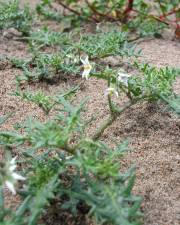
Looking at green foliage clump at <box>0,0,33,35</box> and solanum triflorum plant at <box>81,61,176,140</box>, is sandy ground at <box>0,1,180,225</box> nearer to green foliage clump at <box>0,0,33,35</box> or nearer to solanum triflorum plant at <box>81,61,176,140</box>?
solanum triflorum plant at <box>81,61,176,140</box>

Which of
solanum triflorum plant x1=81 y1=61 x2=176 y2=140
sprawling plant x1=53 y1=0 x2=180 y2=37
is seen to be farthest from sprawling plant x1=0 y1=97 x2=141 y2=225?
sprawling plant x1=53 y1=0 x2=180 y2=37

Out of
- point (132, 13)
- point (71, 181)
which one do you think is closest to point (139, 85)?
point (71, 181)

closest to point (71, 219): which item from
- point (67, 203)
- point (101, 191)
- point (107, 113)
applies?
point (67, 203)

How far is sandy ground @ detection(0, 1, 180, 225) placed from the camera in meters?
1.77

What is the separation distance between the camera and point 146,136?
2.11 m

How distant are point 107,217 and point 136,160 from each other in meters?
0.50

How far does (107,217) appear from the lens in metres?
1.50

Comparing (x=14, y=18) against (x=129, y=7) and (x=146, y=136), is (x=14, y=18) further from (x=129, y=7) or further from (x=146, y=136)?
(x=146, y=136)

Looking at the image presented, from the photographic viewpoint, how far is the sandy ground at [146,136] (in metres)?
1.77

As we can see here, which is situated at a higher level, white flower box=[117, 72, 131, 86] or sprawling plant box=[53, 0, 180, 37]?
white flower box=[117, 72, 131, 86]

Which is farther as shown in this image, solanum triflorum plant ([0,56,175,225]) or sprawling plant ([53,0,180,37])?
sprawling plant ([53,0,180,37])

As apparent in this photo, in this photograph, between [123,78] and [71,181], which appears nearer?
[71,181]

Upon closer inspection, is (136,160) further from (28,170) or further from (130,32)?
(130,32)

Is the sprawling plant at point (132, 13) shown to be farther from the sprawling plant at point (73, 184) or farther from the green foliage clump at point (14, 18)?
the sprawling plant at point (73, 184)
